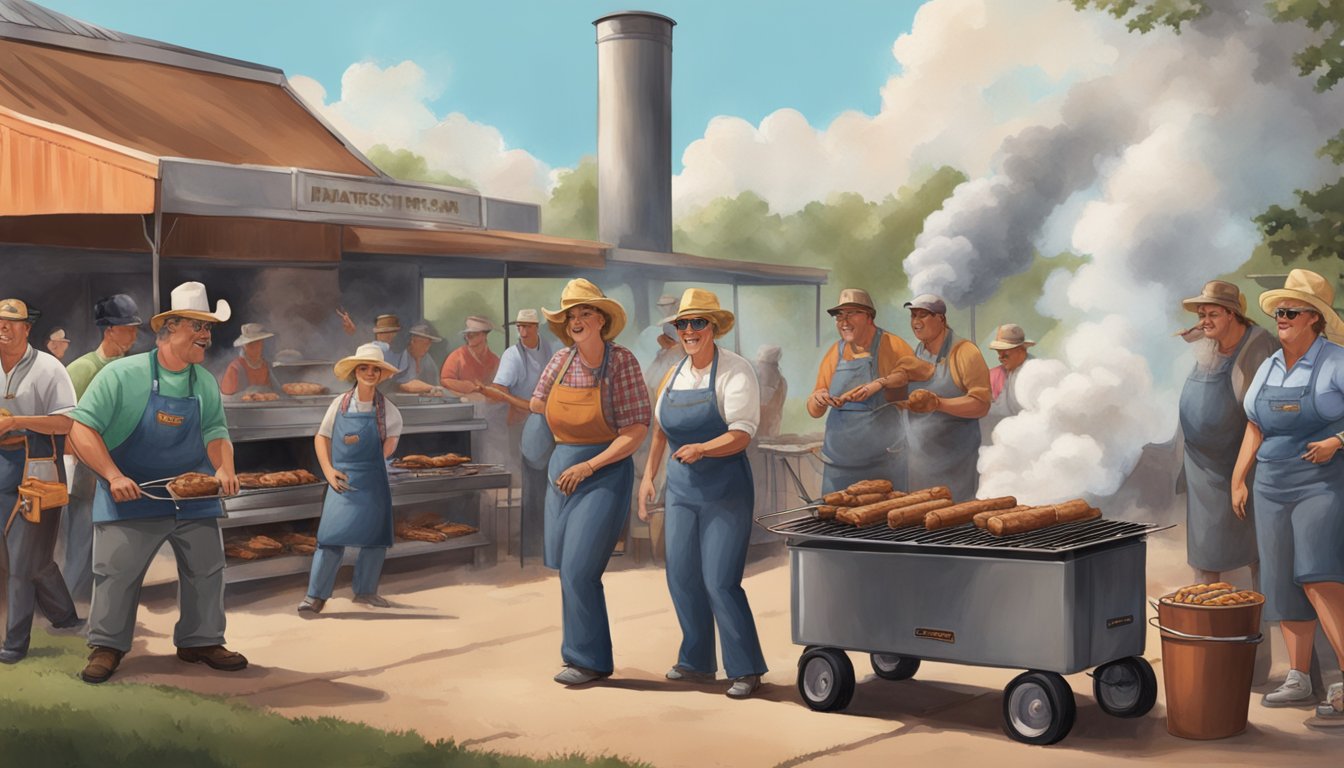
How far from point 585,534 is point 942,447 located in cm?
221

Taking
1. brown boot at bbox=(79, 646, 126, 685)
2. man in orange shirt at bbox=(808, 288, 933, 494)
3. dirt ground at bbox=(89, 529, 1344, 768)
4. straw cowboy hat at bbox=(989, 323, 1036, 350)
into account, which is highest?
straw cowboy hat at bbox=(989, 323, 1036, 350)

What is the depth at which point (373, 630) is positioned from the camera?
826 centimetres

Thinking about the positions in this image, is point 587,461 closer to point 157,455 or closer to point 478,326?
point 157,455

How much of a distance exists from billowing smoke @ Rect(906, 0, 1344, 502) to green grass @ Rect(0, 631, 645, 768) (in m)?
5.00

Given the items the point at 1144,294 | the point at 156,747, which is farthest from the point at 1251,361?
the point at 1144,294

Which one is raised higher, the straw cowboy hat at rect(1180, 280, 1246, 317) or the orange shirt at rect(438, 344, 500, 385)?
the straw cowboy hat at rect(1180, 280, 1246, 317)

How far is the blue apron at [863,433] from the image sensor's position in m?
7.86

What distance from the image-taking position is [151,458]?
6.83m

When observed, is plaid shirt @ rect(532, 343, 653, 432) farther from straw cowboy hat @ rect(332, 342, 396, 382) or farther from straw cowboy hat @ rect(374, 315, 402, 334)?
straw cowboy hat @ rect(374, 315, 402, 334)

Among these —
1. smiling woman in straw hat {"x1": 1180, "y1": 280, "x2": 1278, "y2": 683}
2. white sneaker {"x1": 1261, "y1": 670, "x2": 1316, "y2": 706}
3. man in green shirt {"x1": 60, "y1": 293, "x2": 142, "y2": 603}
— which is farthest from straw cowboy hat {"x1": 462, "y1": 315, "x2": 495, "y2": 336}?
white sneaker {"x1": 1261, "y1": 670, "x2": 1316, "y2": 706}

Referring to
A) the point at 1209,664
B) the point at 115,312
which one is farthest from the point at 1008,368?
the point at 115,312

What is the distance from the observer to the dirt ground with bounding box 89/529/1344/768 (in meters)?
5.61

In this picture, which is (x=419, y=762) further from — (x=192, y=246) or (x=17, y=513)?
(x=192, y=246)

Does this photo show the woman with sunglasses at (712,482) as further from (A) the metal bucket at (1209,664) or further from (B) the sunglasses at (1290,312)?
(B) the sunglasses at (1290,312)
